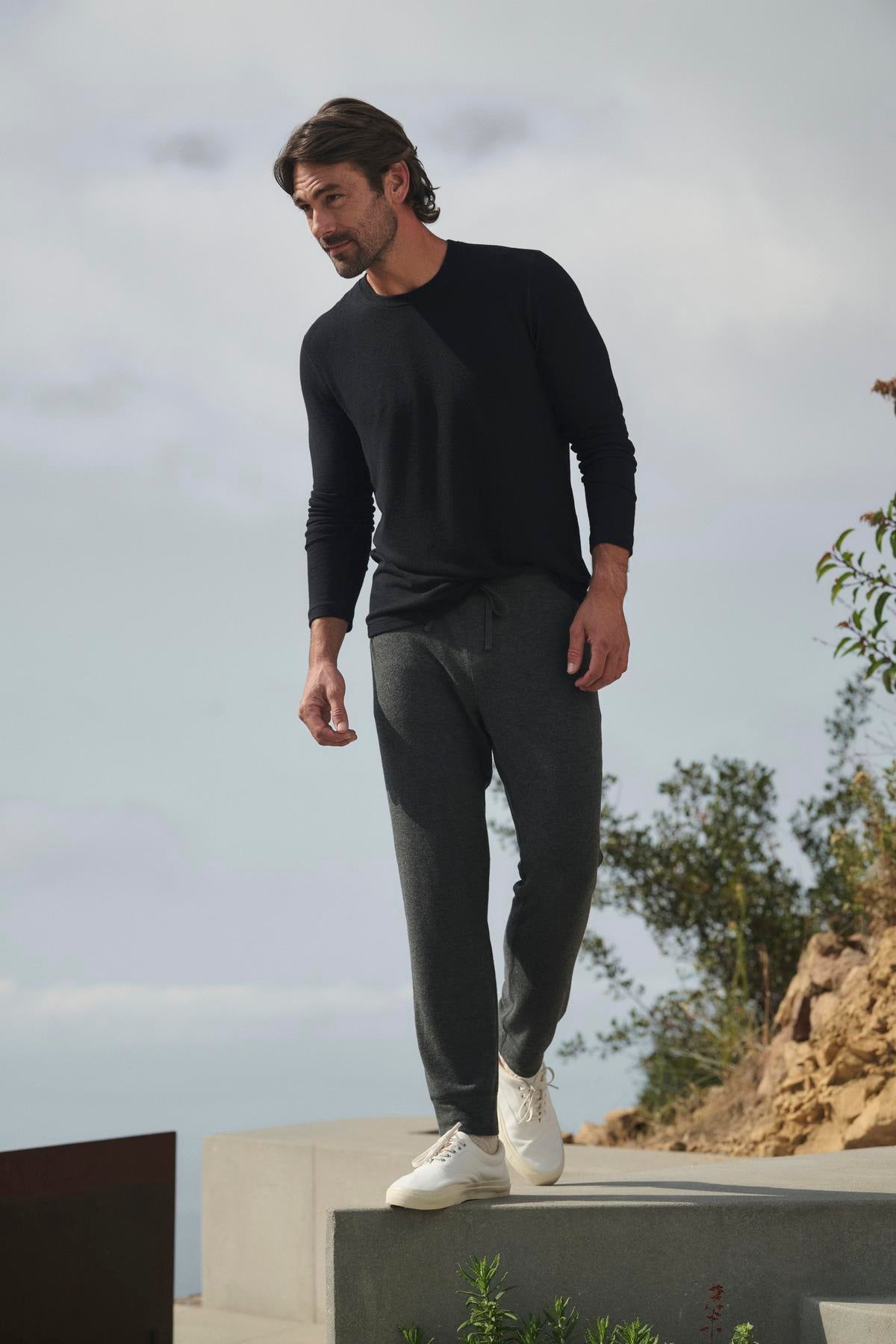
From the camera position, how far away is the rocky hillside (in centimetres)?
440

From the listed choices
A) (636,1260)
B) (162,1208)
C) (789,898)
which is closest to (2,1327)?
(162,1208)

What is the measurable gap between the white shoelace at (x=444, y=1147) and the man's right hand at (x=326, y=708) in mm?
727

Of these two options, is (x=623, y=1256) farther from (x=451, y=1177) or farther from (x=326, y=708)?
(x=326, y=708)

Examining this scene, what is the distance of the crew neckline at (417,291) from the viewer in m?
2.57

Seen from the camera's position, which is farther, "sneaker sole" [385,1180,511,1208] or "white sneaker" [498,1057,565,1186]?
"white sneaker" [498,1057,565,1186]

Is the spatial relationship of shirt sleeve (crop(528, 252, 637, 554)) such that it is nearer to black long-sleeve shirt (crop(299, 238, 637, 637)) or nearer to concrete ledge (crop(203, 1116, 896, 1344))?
black long-sleeve shirt (crop(299, 238, 637, 637))

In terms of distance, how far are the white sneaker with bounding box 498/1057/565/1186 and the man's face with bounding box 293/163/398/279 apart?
1.52 meters

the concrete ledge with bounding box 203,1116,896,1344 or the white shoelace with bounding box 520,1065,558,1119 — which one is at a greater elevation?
the white shoelace with bounding box 520,1065,558,1119

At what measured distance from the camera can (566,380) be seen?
2.54 metres

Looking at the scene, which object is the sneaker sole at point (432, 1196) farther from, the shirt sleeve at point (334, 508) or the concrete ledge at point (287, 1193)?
the concrete ledge at point (287, 1193)

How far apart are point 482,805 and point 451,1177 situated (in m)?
0.65

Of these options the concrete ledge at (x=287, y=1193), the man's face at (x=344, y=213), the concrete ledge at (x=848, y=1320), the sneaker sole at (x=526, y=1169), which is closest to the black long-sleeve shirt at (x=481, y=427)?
the man's face at (x=344, y=213)

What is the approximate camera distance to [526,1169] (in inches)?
104

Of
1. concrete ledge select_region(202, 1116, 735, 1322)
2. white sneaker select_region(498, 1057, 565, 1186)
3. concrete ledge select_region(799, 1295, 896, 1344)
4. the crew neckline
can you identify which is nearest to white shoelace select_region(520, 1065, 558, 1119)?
white sneaker select_region(498, 1057, 565, 1186)
